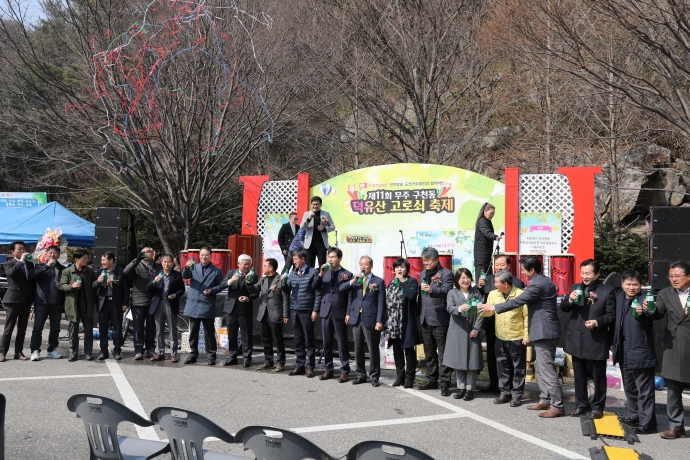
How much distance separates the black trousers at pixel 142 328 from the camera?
10.8m

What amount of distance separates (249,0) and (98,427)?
14323 mm

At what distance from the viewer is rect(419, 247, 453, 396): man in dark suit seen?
28.8 feet

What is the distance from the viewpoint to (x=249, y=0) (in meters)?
16.6

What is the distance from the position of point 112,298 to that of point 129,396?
3.24 m

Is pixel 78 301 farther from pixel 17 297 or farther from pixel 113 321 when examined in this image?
pixel 17 297

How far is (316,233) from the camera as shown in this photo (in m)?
13.4

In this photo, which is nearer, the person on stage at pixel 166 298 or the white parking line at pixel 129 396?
the white parking line at pixel 129 396

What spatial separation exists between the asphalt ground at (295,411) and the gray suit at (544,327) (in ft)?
1.33

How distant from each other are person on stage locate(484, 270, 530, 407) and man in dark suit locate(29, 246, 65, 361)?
22.8ft

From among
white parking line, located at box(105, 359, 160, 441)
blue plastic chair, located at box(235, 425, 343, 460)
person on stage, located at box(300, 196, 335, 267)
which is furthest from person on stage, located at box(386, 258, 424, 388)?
blue plastic chair, located at box(235, 425, 343, 460)

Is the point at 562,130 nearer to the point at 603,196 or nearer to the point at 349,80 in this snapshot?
the point at 603,196

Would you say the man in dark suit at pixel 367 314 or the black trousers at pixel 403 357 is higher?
the man in dark suit at pixel 367 314

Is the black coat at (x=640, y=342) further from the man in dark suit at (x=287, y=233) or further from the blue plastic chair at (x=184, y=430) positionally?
the man in dark suit at (x=287, y=233)

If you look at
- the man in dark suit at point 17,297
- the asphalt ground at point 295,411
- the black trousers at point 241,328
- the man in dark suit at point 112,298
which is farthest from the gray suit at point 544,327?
the man in dark suit at point 17,297
